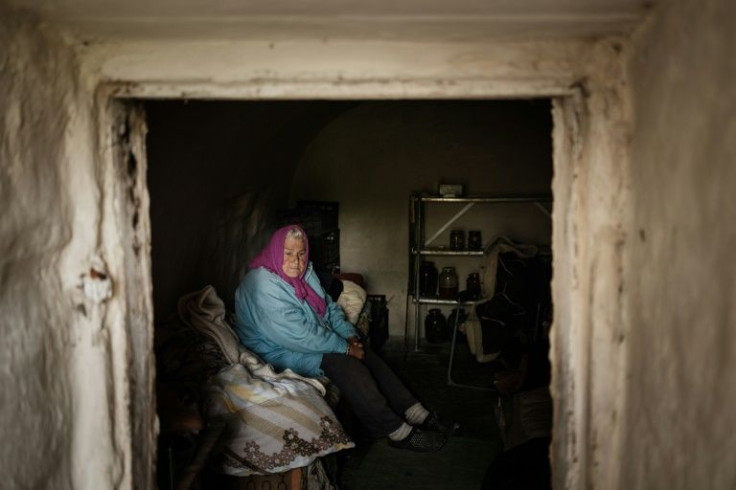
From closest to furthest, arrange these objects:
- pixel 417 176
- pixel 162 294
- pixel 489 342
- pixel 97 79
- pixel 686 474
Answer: pixel 686 474
pixel 97 79
pixel 162 294
pixel 489 342
pixel 417 176

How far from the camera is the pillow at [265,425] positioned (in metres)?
2.58

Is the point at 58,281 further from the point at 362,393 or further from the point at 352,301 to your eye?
the point at 352,301

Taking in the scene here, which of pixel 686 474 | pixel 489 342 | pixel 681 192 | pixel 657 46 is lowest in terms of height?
pixel 489 342

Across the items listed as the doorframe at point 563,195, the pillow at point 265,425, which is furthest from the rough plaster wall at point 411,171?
the doorframe at point 563,195

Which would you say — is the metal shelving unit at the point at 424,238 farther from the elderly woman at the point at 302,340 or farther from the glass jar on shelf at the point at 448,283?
the elderly woman at the point at 302,340

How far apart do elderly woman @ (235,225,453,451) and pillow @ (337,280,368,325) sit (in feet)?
2.46

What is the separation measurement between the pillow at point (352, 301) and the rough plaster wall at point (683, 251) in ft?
10.5

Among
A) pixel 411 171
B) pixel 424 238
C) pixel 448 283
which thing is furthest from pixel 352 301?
pixel 411 171

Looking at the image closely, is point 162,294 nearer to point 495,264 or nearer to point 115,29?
point 115,29

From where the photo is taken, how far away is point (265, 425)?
2.65m

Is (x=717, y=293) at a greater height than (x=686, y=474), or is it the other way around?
(x=717, y=293)

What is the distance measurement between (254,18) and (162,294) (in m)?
2.04

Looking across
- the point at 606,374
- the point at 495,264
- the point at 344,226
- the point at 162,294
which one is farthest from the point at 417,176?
the point at 606,374

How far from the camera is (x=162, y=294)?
291 cm
